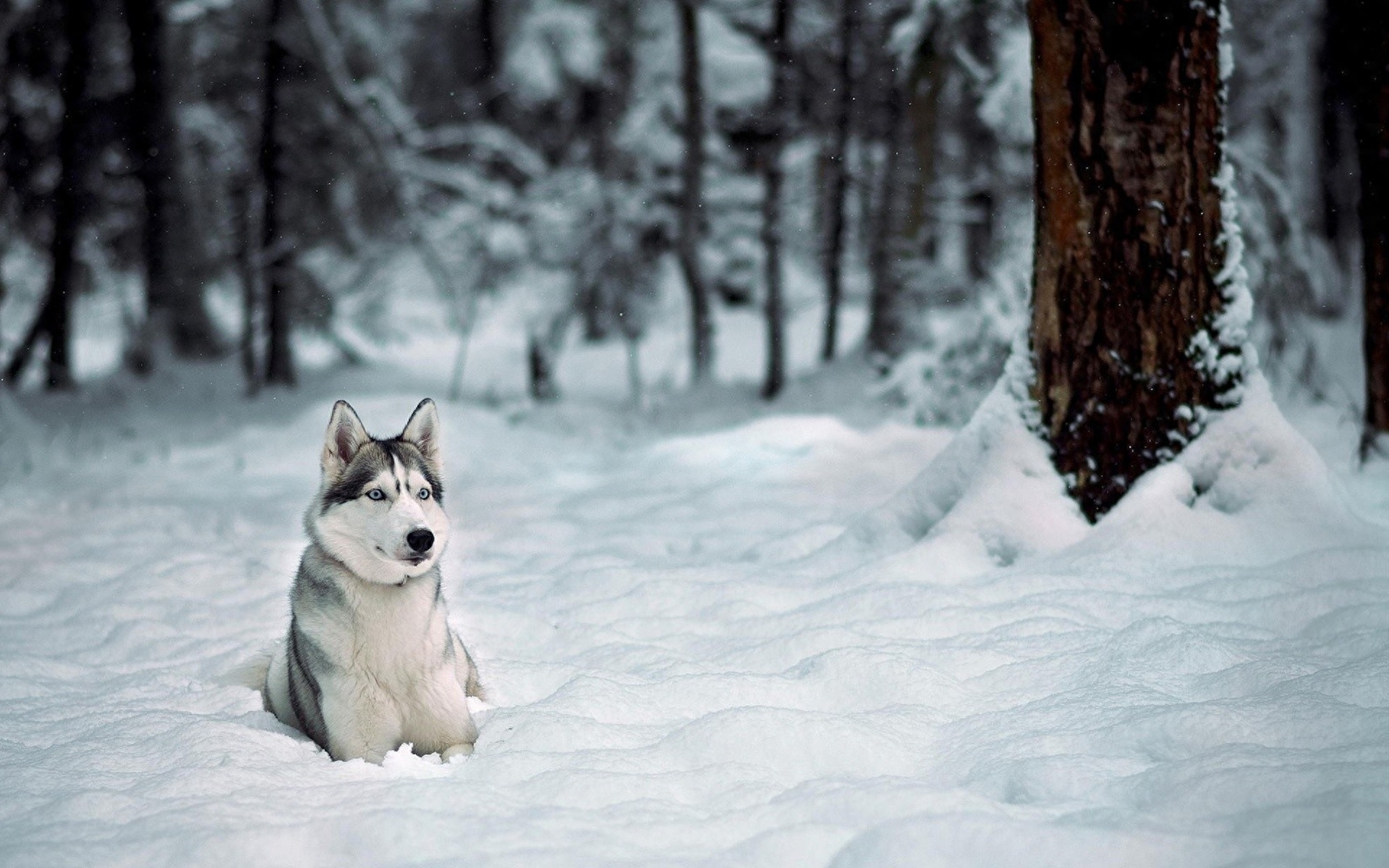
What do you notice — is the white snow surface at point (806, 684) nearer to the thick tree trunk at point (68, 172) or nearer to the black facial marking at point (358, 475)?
the black facial marking at point (358, 475)

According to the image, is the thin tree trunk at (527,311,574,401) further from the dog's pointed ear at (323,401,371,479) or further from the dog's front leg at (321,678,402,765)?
the dog's front leg at (321,678,402,765)

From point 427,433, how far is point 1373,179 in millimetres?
5953

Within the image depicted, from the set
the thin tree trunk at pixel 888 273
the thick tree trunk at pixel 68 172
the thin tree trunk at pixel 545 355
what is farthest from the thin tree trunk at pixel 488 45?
the thin tree trunk at pixel 888 273

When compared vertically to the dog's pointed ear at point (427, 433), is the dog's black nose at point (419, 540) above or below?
below

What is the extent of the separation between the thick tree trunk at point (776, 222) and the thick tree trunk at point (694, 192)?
117 centimetres

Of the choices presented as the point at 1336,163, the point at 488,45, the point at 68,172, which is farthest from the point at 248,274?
the point at 1336,163

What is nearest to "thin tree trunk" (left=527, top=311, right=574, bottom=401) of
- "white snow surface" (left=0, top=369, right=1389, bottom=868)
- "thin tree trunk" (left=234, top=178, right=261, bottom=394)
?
"thin tree trunk" (left=234, top=178, right=261, bottom=394)

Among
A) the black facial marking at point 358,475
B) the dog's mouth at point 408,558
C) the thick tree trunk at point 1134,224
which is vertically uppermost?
the thick tree trunk at point 1134,224

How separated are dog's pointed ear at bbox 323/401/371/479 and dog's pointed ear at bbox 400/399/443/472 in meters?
0.19

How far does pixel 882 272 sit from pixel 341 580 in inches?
563

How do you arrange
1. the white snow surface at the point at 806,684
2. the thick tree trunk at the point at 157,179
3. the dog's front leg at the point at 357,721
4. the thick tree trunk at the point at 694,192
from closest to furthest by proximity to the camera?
the white snow surface at the point at 806,684, the dog's front leg at the point at 357,721, the thick tree trunk at the point at 157,179, the thick tree trunk at the point at 694,192

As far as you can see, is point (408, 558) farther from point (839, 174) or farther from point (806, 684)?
point (839, 174)

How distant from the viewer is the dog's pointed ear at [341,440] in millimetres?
3863

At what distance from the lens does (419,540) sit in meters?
3.55
